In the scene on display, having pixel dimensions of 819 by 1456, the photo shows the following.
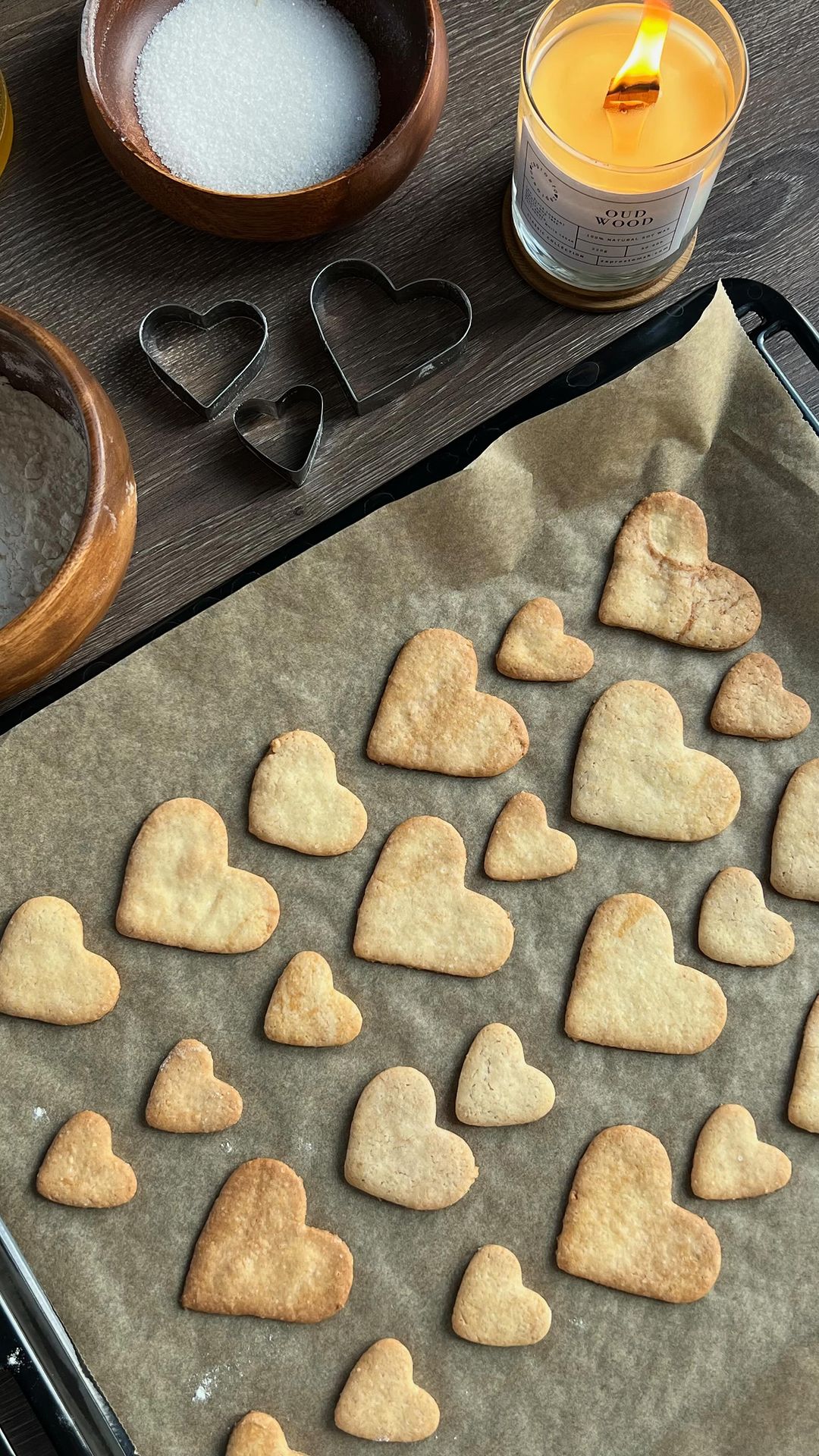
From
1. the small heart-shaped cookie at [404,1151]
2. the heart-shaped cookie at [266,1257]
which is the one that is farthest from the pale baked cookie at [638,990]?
the heart-shaped cookie at [266,1257]

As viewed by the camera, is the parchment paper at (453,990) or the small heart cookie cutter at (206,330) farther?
the small heart cookie cutter at (206,330)

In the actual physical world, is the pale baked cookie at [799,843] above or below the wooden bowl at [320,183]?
below

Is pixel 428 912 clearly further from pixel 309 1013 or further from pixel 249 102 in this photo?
pixel 249 102

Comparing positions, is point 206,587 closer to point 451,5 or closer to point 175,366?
point 175,366

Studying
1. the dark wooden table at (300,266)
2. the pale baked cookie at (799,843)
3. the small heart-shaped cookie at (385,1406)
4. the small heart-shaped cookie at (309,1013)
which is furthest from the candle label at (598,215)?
the small heart-shaped cookie at (385,1406)

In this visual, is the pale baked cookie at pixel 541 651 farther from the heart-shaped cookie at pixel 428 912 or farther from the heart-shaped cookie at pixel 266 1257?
the heart-shaped cookie at pixel 266 1257

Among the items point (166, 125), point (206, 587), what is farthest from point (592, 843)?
point (166, 125)

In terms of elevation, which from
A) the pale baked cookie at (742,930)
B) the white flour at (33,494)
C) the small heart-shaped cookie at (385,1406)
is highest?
the white flour at (33,494)
